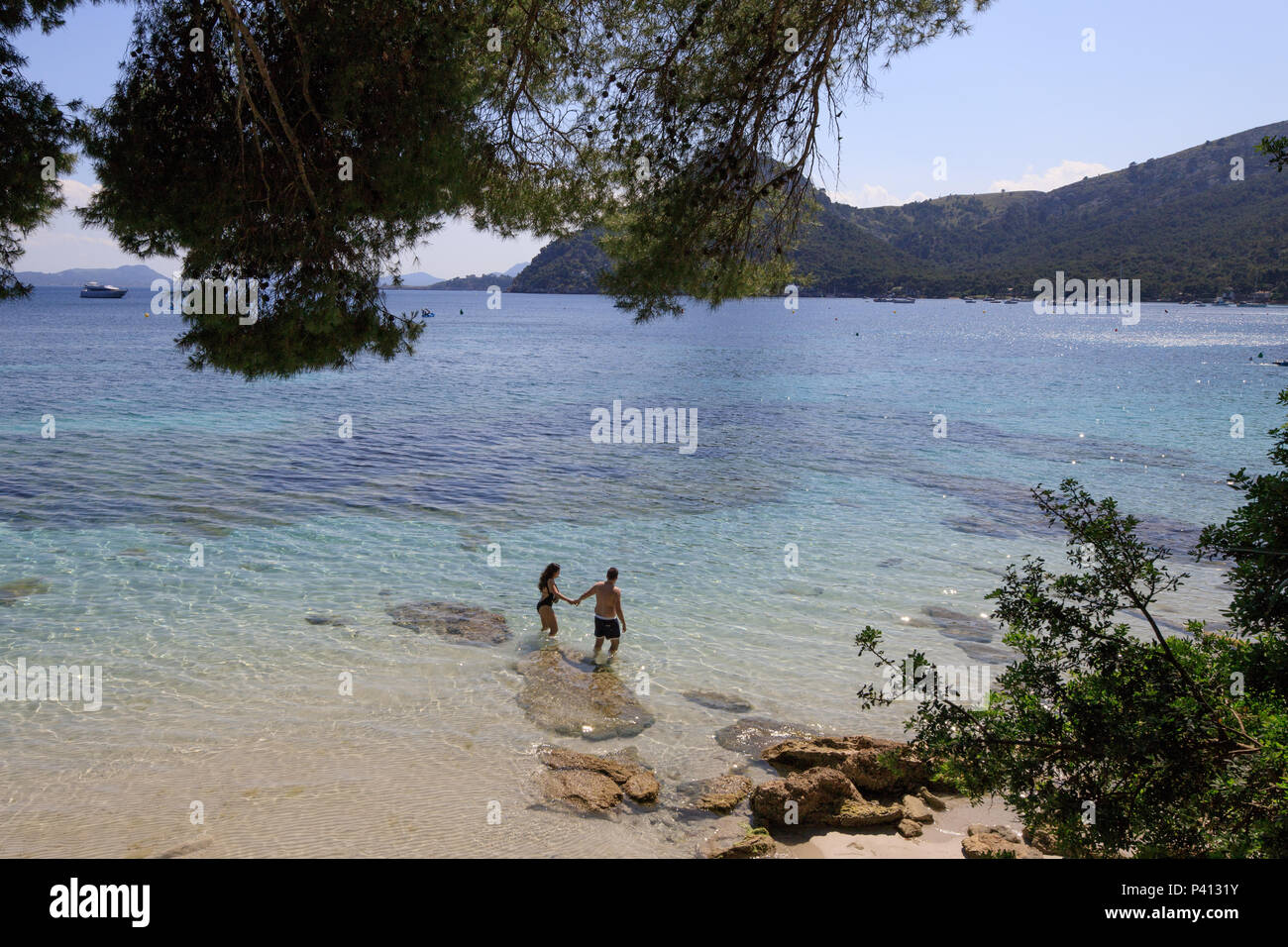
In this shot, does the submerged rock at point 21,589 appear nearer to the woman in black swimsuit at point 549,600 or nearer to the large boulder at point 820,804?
the woman in black swimsuit at point 549,600

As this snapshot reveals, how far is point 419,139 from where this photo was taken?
7.40 m

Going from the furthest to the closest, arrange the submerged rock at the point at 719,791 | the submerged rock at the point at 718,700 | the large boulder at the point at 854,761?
the submerged rock at the point at 718,700
the large boulder at the point at 854,761
the submerged rock at the point at 719,791

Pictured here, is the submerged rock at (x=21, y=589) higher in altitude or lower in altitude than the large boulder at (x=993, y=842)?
higher

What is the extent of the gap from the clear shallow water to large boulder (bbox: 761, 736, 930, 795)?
1.95 feet

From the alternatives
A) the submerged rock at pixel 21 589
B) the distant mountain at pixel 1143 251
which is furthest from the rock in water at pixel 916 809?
the distant mountain at pixel 1143 251

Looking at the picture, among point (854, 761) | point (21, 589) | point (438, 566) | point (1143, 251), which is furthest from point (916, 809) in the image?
point (1143, 251)

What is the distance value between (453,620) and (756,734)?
5.49 m

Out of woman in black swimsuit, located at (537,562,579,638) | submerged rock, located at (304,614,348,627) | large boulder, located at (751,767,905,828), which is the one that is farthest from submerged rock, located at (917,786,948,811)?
submerged rock, located at (304,614,348,627)

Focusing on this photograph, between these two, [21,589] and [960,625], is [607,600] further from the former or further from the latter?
[21,589]

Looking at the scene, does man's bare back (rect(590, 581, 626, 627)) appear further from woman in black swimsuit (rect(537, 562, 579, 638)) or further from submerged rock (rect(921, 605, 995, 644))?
submerged rock (rect(921, 605, 995, 644))

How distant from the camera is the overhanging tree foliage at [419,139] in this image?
6996 mm

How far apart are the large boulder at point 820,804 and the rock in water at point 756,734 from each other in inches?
50.8

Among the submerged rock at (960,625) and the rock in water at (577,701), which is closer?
the rock in water at (577,701)

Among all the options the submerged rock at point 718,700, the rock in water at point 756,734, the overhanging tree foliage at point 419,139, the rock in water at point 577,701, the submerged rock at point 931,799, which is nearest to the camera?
the overhanging tree foliage at point 419,139
